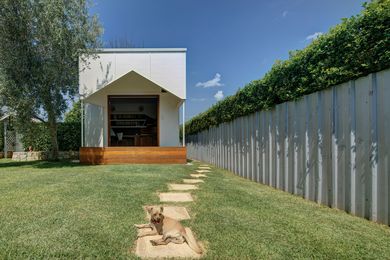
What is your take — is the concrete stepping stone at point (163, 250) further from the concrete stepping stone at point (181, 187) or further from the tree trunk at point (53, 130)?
the tree trunk at point (53, 130)

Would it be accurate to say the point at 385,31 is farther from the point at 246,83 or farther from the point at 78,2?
the point at 78,2

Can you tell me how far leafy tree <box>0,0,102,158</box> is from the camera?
28.0 feet

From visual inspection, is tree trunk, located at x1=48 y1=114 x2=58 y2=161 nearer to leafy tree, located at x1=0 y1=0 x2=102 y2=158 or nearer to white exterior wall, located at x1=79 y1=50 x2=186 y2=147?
leafy tree, located at x1=0 y1=0 x2=102 y2=158

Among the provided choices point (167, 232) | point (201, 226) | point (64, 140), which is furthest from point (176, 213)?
point (64, 140)

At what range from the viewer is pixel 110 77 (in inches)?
409

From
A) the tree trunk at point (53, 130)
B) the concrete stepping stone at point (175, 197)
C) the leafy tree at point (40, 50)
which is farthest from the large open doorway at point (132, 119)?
the concrete stepping stone at point (175, 197)

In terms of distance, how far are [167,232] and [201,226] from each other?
22.2 inches

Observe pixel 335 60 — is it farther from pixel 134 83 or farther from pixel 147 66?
pixel 134 83

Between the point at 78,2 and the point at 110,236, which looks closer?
the point at 110,236

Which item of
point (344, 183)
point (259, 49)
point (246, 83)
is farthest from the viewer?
point (259, 49)

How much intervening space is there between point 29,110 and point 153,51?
16.0 ft

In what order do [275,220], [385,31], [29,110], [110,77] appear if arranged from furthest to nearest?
1. [110,77]
2. [29,110]
3. [275,220]
4. [385,31]

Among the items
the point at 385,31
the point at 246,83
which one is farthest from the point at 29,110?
the point at 385,31

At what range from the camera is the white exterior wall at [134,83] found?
10.2m
